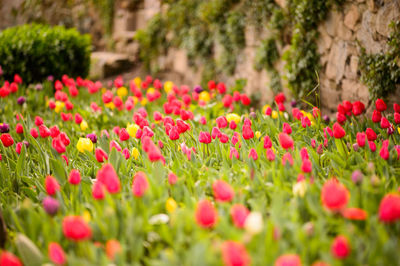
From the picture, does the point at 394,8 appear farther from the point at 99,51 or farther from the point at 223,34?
the point at 99,51

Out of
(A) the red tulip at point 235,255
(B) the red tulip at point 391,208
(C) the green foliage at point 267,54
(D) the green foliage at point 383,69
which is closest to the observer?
(A) the red tulip at point 235,255

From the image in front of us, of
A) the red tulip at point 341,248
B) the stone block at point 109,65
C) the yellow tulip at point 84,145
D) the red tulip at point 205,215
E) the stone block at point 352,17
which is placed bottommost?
the stone block at point 109,65

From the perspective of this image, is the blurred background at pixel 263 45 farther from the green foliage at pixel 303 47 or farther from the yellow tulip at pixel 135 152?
the yellow tulip at pixel 135 152

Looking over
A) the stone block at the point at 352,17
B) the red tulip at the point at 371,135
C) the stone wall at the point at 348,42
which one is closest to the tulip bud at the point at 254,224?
the red tulip at the point at 371,135

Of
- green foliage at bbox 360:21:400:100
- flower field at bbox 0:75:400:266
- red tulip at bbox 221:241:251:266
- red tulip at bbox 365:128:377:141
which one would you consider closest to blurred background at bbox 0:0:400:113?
green foliage at bbox 360:21:400:100

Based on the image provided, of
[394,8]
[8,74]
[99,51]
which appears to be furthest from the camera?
[99,51]

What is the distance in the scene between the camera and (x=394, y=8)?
2.44 m

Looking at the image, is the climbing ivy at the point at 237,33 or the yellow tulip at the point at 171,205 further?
the climbing ivy at the point at 237,33

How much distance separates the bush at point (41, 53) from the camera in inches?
179

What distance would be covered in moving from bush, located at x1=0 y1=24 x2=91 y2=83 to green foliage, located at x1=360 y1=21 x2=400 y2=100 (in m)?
3.74

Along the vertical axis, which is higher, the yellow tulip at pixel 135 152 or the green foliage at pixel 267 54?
the green foliage at pixel 267 54

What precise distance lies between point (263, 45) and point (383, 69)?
1.62m

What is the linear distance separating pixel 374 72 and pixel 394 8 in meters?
0.43

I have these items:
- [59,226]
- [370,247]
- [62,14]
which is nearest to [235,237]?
[370,247]
